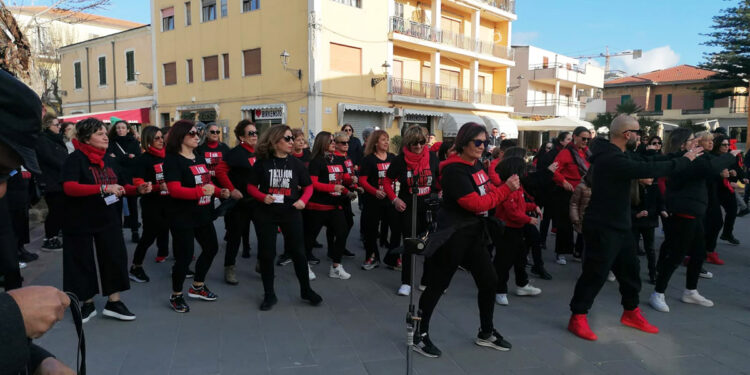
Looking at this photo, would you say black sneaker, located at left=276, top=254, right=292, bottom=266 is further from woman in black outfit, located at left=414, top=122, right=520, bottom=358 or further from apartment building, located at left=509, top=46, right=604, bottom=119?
apartment building, located at left=509, top=46, right=604, bottom=119

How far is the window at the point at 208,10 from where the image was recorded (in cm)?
2511

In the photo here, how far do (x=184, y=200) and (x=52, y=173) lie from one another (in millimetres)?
1912

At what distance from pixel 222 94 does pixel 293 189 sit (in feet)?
73.0

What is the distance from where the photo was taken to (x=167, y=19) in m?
27.5

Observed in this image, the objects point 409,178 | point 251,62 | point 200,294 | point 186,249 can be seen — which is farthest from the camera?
point 251,62

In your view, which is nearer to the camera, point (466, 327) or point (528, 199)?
point (466, 327)

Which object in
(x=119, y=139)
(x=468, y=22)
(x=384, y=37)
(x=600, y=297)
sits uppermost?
(x=468, y=22)

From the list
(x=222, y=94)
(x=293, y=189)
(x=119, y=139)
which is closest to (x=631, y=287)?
(x=293, y=189)

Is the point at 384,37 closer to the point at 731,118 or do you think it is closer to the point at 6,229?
the point at 6,229

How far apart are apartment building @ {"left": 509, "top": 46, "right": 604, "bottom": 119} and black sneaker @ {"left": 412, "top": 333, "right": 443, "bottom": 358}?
1328 inches

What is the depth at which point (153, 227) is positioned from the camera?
578cm

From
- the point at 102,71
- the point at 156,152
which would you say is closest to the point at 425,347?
the point at 156,152

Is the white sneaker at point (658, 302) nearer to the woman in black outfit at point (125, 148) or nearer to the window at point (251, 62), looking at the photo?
the woman in black outfit at point (125, 148)

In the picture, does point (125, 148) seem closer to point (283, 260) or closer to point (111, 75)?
point (283, 260)
